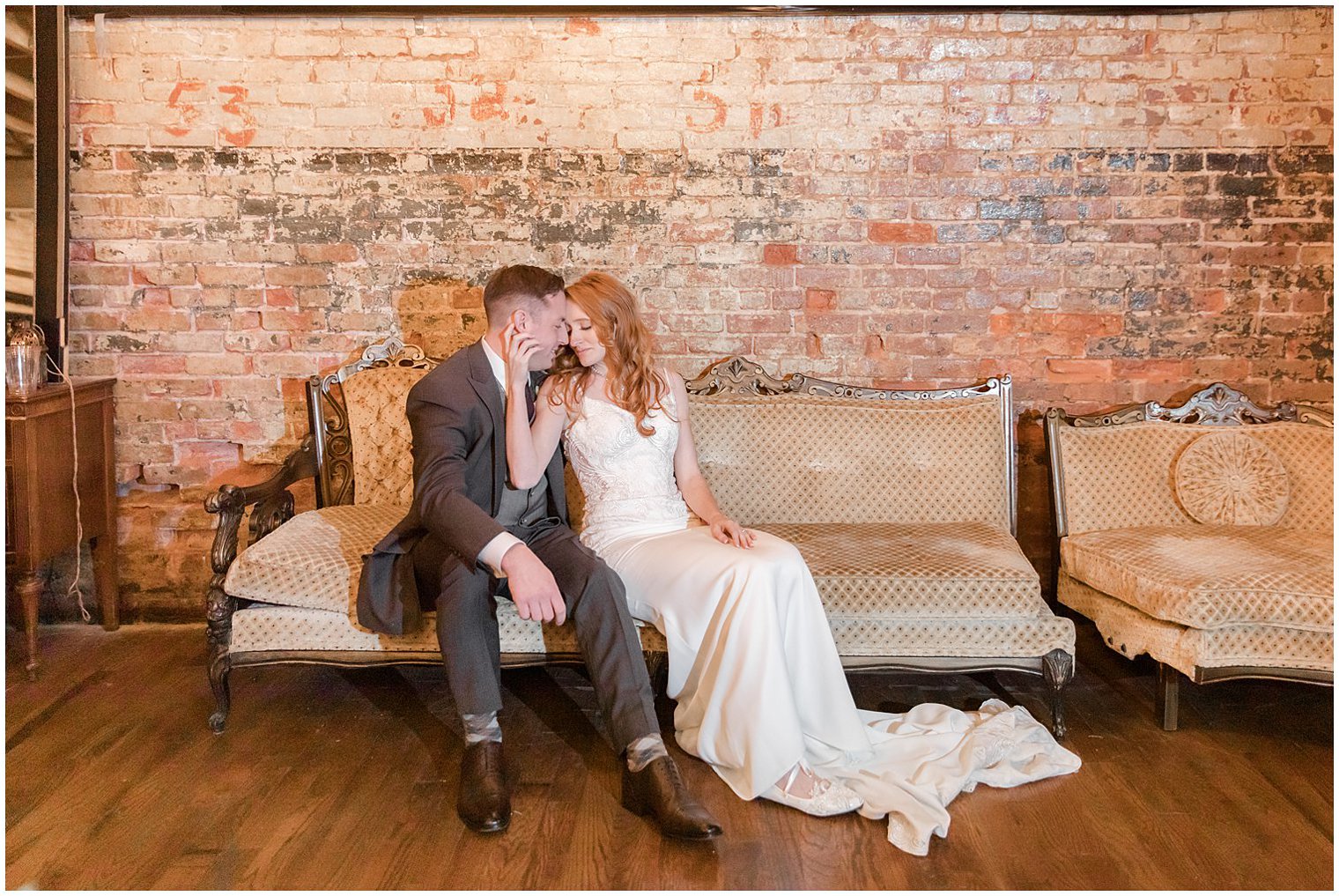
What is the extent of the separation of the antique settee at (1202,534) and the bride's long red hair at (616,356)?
1.70 metres

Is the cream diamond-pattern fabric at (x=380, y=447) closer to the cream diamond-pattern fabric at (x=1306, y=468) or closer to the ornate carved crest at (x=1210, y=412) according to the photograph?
the ornate carved crest at (x=1210, y=412)

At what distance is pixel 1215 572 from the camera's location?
3.25 metres

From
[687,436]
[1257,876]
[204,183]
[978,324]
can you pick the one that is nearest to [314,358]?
[204,183]

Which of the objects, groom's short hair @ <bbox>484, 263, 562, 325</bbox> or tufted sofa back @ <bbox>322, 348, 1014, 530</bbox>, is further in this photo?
tufted sofa back @ <bbox>322, 348, 1014, 530</bbox>

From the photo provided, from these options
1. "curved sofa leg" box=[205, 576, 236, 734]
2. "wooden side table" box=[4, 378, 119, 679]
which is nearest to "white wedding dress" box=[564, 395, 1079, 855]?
"curved sofa leg" box=[205, 576, 236, 734]

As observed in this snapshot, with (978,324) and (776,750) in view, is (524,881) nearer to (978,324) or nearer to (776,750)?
(776,750)

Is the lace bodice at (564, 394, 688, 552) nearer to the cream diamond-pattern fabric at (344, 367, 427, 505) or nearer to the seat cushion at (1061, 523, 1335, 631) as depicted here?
the cream diamond-pattern fabric at (344, 367, 427, 505)

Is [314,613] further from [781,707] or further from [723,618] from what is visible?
[781,707]

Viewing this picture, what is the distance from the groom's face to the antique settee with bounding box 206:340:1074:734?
774mm

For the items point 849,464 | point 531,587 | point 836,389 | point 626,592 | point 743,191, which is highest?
point 743,191

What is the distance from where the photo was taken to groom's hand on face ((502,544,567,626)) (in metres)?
2.82

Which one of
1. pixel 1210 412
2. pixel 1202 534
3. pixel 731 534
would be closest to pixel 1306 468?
pixel 1210 412

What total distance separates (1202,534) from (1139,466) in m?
0.40

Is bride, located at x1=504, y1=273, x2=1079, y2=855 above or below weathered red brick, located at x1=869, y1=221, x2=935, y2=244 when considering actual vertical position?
below
